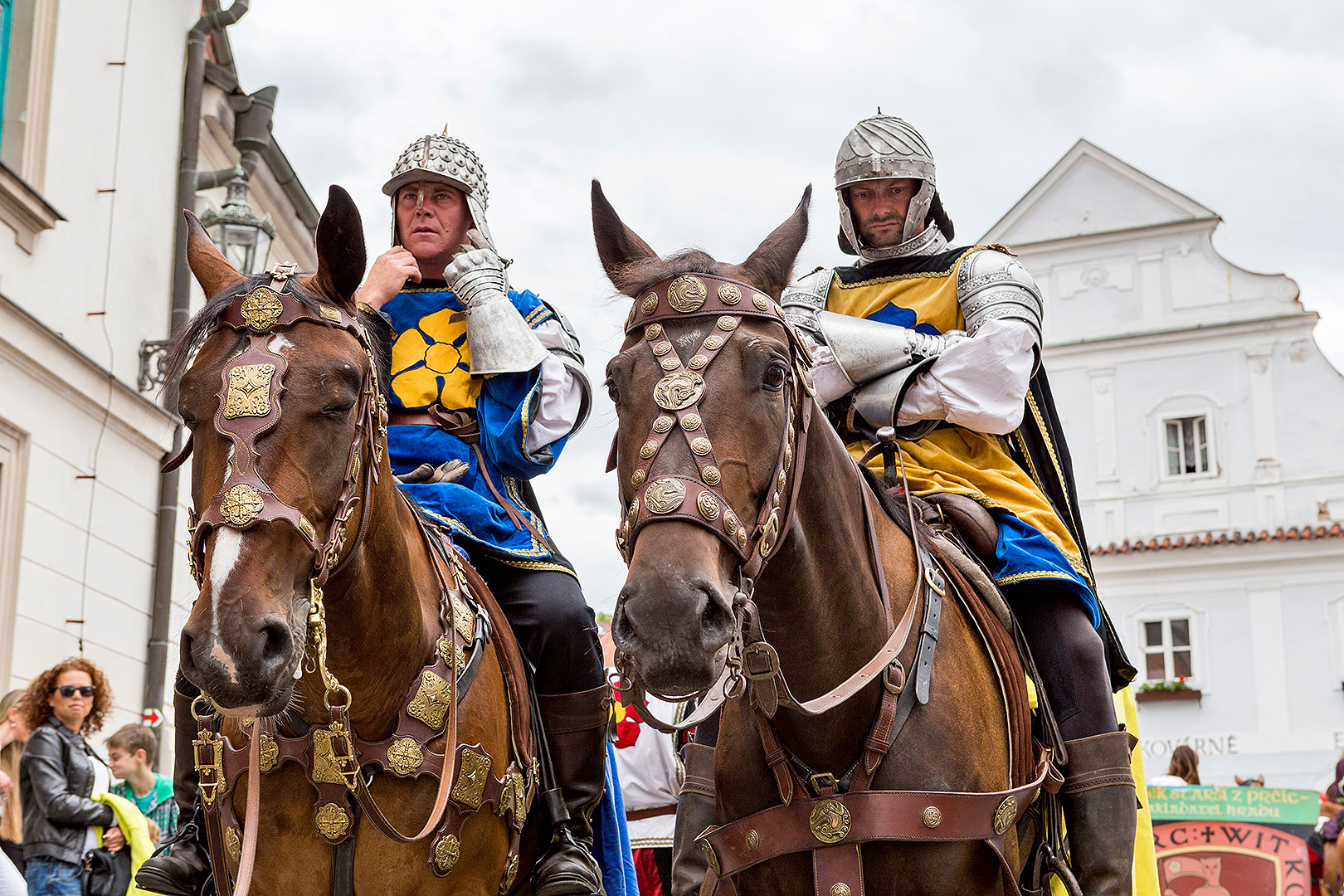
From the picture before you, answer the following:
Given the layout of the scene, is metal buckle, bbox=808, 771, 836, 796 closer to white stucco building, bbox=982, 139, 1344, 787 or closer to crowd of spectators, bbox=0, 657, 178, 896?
crowd of spectators, bbox=0, 657, 178, 896

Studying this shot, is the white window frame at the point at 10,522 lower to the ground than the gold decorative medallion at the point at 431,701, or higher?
higher

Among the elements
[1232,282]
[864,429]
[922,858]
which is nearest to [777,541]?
[922,858]

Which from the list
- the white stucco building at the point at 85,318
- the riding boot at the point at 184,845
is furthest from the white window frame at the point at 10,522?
the riding boot at the point at 184,845

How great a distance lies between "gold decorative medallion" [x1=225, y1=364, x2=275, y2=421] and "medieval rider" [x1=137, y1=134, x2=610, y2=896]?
0.70 m

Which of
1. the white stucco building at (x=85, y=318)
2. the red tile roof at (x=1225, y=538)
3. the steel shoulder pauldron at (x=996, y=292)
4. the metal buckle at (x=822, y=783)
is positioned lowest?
the metal buckle at (x=822, y=783)

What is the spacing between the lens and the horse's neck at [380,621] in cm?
354

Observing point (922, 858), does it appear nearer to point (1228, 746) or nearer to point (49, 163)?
point (49, 163)

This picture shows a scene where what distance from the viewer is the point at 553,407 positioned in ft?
15.6

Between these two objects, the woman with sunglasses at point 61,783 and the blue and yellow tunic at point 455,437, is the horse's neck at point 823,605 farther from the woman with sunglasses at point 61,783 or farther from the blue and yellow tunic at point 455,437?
the woman with sunglasses at point 61,783

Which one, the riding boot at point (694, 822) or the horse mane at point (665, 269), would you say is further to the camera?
the riding boot at point (694, 822)

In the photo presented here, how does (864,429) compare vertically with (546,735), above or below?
above

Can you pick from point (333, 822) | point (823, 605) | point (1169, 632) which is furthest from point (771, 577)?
point (1169, 632)

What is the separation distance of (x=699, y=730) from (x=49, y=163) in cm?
862

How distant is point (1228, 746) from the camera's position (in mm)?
27219
